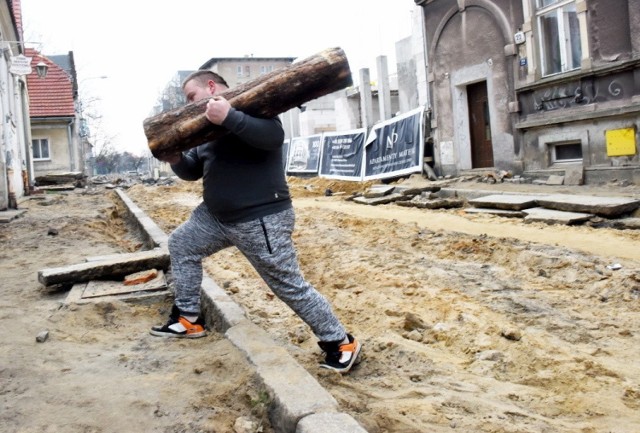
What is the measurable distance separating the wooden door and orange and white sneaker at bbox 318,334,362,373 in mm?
13375

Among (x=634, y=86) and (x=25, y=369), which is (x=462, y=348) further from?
(x=634, y=86)

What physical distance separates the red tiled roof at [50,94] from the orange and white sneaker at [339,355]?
30831 mm

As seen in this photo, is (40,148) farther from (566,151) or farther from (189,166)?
(189,166)

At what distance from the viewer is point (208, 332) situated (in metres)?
4.05

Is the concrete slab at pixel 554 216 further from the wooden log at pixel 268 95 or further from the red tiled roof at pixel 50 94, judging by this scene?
the red tiled roof at pixel 50 94


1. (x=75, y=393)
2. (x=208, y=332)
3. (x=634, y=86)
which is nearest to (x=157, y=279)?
(x=208, y=332)

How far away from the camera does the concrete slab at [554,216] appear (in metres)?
8.55

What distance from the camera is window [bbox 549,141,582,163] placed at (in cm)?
1271

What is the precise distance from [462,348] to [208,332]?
1653 millimetres

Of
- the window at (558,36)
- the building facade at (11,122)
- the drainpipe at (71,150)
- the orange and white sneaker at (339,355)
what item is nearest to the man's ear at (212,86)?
the orange and white sneaker at (339,355)

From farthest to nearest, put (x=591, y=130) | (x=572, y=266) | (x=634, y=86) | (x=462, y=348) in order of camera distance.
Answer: (x=591, y=130)
(x=634, y=86)
(x=572, y=266)
(x=462, y=348)

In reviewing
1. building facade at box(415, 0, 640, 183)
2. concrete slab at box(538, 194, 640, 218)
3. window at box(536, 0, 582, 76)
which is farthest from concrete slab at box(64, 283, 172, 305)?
window at box(536, 0, 582, 76)

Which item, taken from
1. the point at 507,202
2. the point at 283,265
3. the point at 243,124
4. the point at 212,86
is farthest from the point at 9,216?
the point at 243,124

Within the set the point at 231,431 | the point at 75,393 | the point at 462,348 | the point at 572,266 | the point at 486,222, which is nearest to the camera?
the point at 231,431
